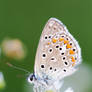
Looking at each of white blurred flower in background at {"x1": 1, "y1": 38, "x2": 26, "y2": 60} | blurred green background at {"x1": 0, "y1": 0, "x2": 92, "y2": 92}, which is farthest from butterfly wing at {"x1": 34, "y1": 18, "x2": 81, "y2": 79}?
blurred green background at {"x1": 0, "y1": 0, "x2": 92, "y2": 92}

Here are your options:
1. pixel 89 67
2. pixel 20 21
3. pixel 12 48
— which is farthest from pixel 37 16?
pixel 12 48

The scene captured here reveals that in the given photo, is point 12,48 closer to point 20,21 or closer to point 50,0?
point 20,21

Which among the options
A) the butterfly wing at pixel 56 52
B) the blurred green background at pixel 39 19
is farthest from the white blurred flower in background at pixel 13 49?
the butterfly wing at pixel 56 52

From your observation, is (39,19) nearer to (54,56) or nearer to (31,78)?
(54,56)

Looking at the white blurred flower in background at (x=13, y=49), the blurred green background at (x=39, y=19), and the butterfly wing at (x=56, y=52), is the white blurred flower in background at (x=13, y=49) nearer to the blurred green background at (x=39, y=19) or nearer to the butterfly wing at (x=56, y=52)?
the blurred green background at (x=39, y=19)

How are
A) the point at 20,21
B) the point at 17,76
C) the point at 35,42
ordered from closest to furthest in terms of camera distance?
1. the point at 17,76
2. the point at 35,42
3. the point at 20,21

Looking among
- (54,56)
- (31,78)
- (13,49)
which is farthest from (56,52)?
(13,49)

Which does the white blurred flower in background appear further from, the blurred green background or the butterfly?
the butterfly
